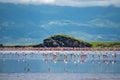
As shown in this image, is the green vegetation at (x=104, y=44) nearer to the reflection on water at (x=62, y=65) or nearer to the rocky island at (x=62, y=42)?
the rocky island at (x=62, y=42)

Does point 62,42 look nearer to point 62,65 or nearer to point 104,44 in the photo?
point 104,44

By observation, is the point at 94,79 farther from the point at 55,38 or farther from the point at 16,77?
the point at 55,38

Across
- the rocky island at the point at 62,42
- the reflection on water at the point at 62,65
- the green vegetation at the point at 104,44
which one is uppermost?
the rocky island at the point at 62,42

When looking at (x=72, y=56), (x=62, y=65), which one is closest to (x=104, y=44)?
(x=72, y=56)

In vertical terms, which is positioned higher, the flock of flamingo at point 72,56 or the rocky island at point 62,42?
the rocky island at point 62,42

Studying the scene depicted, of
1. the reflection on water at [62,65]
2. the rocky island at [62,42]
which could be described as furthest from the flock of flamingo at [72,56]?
the rocky island at [62,42]

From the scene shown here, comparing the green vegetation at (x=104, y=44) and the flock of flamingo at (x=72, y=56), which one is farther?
the green vegetation at (x=104, y=44)

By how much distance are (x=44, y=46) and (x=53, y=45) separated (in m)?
1.25

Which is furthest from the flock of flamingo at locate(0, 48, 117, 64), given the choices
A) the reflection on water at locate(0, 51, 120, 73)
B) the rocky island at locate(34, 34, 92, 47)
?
the rocky island at locate(34, 34, 92, 47)

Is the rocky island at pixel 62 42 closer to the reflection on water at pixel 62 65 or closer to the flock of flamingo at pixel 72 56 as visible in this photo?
the flock of flamingo at pixel 72 56

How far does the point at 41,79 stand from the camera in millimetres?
18828

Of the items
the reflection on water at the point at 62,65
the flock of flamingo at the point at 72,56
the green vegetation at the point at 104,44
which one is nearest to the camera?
the reflection on water at the point at 62,65

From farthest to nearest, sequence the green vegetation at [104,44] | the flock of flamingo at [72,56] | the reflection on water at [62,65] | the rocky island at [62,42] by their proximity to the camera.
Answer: the rocky island at [62,42]
the green vegetation at [104,44]
the flock of flamingo at [72,56]
the reflection on water at [62,65]

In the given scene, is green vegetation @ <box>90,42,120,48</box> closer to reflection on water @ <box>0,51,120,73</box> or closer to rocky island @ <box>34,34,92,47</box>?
rocky island @ <box>34,34,92,47</box>
